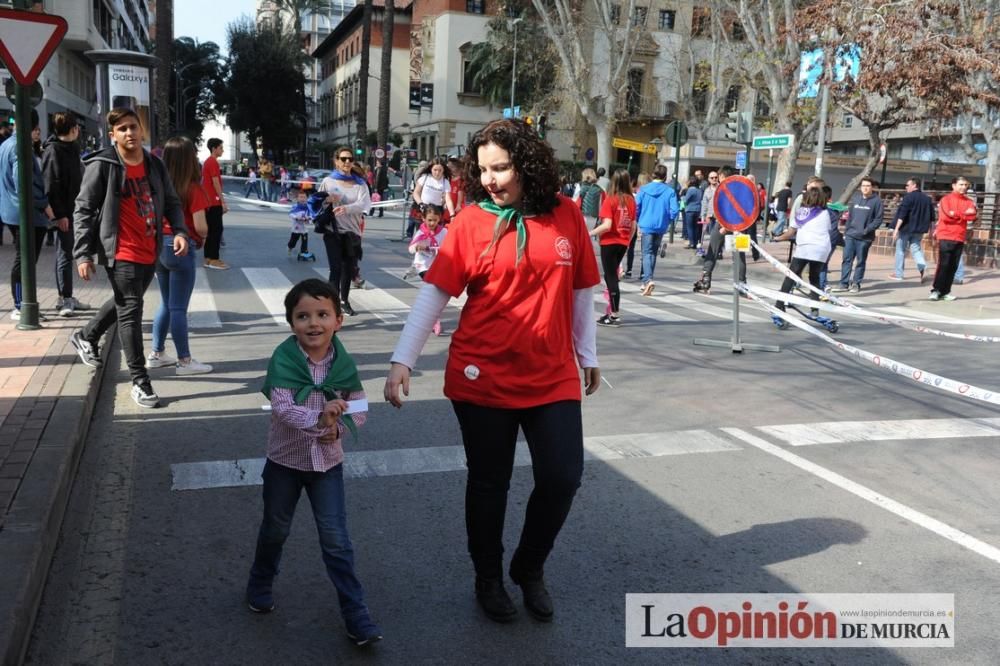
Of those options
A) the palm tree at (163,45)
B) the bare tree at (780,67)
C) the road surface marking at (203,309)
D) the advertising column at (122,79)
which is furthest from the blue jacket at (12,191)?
the bare tree at (780,67)

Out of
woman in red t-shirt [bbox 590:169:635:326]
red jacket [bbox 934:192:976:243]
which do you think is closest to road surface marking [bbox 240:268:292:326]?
woman in red t-shirt [bbox 590:169:635:326]

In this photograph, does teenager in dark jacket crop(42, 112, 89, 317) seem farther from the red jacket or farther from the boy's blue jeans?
the red jacket

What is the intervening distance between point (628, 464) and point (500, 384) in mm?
2338

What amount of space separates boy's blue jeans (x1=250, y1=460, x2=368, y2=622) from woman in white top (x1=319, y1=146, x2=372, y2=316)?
694cm

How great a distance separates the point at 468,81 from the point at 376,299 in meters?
49.7

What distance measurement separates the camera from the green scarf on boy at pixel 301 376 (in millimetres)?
3285

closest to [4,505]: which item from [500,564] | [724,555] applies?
[500,564]

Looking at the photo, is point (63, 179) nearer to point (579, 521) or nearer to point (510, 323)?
point (579, 521)

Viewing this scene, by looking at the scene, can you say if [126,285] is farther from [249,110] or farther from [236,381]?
[249,110]

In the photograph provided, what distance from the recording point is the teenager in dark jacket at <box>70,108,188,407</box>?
6.06m

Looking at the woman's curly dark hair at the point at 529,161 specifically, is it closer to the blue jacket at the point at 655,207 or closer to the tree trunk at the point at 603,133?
the blue jacket at the point at 655,207

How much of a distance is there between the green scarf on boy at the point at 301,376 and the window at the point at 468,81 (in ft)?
189

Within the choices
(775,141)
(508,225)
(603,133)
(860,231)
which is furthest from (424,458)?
(603,133)

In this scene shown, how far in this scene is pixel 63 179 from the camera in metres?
8.94
